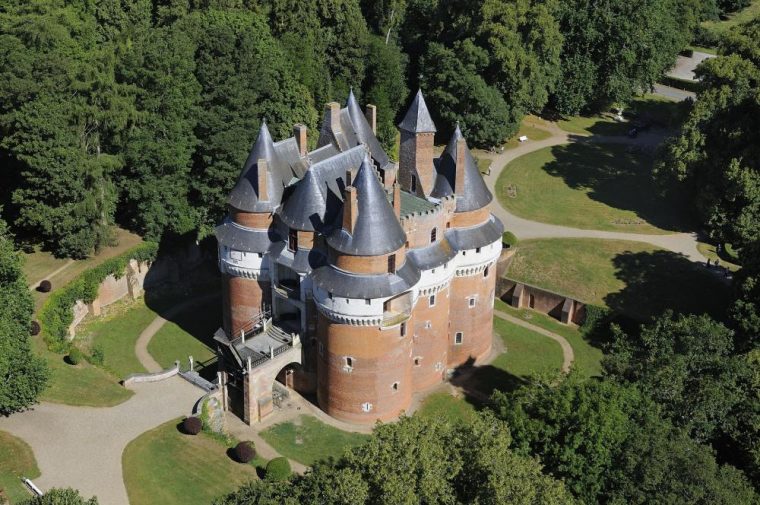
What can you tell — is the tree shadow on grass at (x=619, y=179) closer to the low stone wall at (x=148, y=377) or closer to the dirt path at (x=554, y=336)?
the dirt path at (x=554, y=336)

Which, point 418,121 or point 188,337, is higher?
point 418,121

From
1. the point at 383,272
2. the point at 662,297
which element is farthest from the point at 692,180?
the point at 383,272

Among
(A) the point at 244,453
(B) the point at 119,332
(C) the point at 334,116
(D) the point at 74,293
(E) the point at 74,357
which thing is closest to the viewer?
(A) the point at 244,453

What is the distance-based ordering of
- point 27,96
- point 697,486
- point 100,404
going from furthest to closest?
point 27,96 < point 100,404 < point 697,486

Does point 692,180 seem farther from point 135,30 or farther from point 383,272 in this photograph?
A: point 135,30

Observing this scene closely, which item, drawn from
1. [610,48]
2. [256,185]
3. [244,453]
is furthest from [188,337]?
[610,48]

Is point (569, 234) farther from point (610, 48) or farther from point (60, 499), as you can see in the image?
point (60, 499)
